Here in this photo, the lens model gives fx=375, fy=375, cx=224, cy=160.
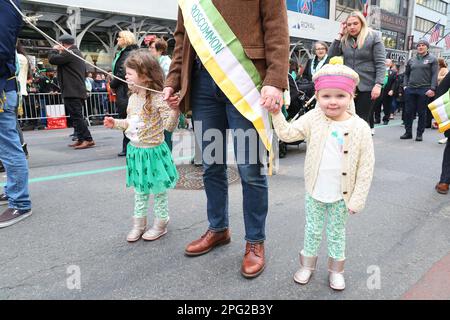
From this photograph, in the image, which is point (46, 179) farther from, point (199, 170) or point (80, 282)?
point (80, 282)

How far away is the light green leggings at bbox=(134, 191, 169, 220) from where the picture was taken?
2.89 metres

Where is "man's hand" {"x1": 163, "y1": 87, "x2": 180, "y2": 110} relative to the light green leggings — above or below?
above

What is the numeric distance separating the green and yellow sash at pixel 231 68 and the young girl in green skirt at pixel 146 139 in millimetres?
646

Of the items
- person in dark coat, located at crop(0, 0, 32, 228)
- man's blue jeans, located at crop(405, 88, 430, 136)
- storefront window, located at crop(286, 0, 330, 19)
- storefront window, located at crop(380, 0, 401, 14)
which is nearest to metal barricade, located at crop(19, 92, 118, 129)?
person in dark coat, located at crop(0, 0, 32, 228)

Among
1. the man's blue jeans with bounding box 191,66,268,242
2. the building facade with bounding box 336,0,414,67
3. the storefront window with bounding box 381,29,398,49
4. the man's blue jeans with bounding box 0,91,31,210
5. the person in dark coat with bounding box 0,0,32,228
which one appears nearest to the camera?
the man's blue jeans with bounding box 191,66,268,242

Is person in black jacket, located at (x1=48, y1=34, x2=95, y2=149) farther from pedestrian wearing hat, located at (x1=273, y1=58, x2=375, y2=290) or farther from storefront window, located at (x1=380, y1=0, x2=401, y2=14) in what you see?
storefront window, located at (x1=380, y1=0, x2=401, y2=14)

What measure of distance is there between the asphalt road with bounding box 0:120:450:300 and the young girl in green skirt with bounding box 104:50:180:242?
0.24m

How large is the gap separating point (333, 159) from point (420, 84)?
717 cm

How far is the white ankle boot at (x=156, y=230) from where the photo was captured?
287cm

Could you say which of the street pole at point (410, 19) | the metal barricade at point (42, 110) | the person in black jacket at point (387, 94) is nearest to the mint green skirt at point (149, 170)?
the metal barricade at point (42, 110)

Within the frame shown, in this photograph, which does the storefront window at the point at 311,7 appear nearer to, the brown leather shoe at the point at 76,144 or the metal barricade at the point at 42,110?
the metal barricade at the point at 42,110

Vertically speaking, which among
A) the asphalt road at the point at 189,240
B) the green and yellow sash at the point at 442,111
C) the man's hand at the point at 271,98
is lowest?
the asphalt road at the point at 189,240

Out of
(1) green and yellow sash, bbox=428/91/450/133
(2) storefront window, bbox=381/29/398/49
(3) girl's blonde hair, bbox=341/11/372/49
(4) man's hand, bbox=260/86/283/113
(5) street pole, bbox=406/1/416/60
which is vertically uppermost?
(5) street pole, bbox=406/1/416/60
